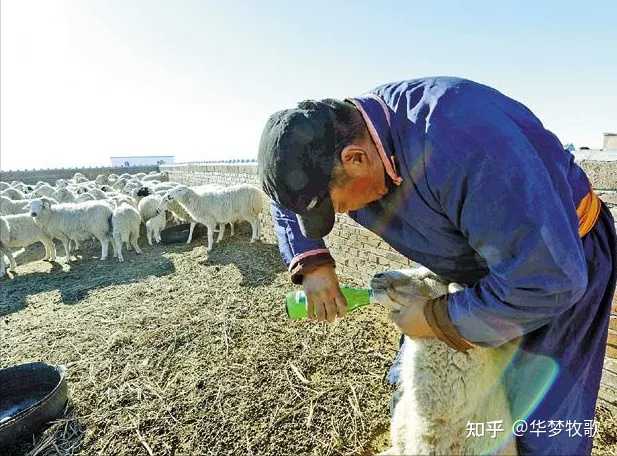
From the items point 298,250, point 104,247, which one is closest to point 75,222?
point 104,247

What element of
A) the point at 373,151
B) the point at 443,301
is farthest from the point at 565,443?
the point at 373,151

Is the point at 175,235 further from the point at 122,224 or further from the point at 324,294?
the point at 324,294

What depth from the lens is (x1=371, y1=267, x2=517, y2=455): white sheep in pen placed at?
132cm

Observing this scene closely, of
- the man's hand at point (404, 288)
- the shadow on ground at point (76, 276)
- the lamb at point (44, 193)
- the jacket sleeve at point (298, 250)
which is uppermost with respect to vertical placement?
the jacket sleeve at point (298, 250)

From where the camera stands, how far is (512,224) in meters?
0.90

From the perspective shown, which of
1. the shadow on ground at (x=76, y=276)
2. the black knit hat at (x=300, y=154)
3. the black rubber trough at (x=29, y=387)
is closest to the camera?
the black knit hat at (x=300, y=154)

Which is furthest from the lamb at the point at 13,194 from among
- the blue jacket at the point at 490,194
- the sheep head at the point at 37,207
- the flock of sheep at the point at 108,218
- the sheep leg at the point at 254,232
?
the blue jacket at the point at 490,194

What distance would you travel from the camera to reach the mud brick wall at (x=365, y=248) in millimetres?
2401

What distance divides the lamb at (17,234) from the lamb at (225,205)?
3.41 meters

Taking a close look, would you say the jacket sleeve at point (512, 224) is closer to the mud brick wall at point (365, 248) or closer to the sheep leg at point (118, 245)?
the mud brick wall at point (365, 248)

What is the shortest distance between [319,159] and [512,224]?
0.51 meters

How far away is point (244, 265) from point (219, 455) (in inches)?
183

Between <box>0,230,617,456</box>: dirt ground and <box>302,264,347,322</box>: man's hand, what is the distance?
1.46m

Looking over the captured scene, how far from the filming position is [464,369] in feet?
4.33
